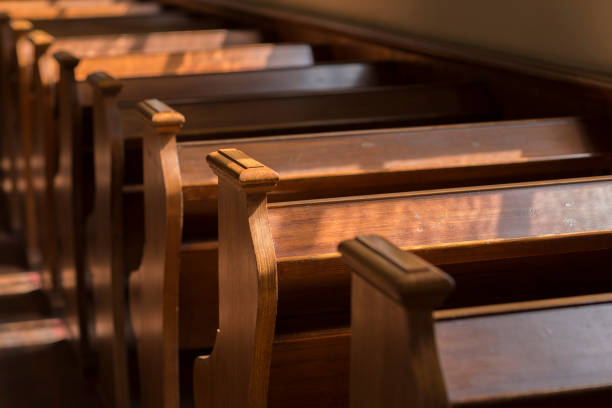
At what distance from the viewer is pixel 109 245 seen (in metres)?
2.69

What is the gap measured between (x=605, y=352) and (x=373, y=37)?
2.76m

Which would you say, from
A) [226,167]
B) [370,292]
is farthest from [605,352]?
[226,167]

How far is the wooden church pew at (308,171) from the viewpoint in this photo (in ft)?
6.94

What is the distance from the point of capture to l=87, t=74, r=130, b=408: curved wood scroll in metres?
2.53

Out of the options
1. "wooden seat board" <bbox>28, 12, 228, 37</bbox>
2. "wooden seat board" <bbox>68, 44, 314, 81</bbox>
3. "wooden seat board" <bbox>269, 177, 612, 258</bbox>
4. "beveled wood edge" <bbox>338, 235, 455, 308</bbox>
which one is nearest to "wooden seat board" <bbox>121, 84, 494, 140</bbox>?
"wooden seat board" <bbox>68, 44, 314, 81</bbox>

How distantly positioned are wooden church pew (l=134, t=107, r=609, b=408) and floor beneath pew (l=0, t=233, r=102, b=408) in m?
0.91

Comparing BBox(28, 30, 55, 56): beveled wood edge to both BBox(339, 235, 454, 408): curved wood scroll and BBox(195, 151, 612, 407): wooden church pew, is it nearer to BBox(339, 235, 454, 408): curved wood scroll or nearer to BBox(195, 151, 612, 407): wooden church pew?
BBox(195, 151, 612, 407): wooden church pew

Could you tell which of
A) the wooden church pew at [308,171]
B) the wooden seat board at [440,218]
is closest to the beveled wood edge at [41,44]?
the wooden church pew at [308,171]

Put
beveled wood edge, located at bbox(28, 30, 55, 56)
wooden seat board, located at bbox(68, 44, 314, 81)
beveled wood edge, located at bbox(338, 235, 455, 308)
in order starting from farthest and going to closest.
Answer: wooden seat board, located at bbox(68, 44, 314, 81)
beveled wood edge, located at bbox(28, 30, 55, 56)
beveled wood edge, located at bbox(338, 235, 455, 308)

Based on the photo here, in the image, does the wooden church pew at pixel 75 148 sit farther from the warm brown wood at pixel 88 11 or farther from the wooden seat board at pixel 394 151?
the warm brown wood at pixel 88 11

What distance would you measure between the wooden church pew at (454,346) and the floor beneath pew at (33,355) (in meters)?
2.10

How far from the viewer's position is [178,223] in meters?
2.08

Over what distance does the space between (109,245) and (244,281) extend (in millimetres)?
1096

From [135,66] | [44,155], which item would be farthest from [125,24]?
[44,155]
